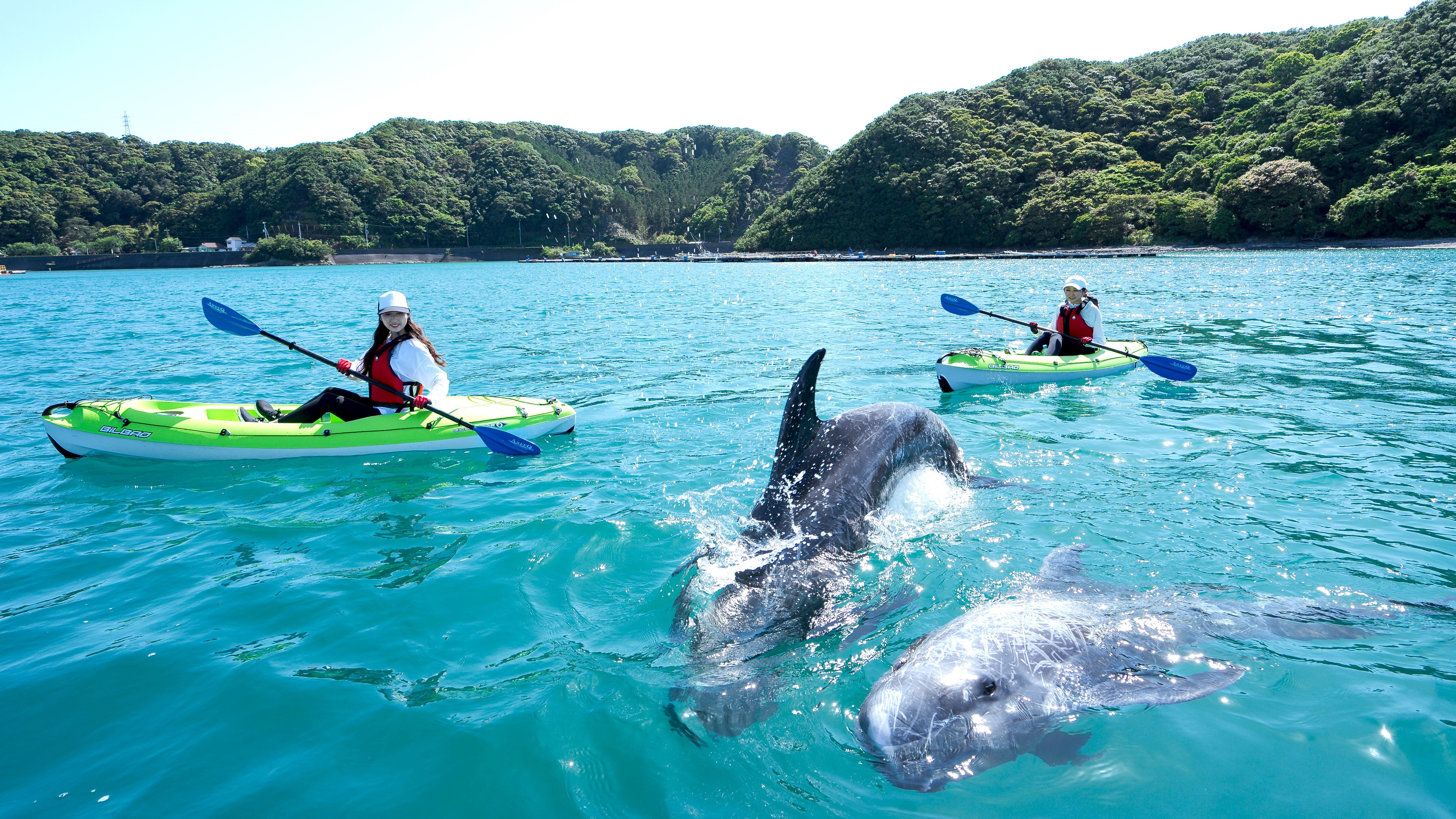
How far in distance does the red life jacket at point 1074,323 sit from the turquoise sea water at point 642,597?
1.11 meters

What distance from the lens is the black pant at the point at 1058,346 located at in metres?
13.9

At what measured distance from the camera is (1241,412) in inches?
412

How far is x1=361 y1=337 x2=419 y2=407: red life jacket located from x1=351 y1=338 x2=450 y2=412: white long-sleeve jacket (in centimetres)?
4

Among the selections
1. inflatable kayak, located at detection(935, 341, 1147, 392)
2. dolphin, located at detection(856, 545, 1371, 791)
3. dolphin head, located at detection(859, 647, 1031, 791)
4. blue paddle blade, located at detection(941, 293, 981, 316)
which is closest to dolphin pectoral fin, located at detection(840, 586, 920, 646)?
dolphin, located at detection(856, 545, 1371, 791)

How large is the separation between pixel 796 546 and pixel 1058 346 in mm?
10911

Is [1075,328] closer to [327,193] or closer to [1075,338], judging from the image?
[1075,338]

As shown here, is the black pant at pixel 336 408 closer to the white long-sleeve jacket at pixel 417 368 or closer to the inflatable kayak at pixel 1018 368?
the white long-sleeve jacket at pixel 417 368

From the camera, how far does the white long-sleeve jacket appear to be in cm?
948

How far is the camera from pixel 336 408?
9625 mm

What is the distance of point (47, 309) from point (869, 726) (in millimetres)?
48805

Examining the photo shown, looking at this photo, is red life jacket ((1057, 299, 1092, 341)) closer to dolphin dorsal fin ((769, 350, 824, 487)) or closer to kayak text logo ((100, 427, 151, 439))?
dolphin dorsal fin ((769, 350, 824, 487))

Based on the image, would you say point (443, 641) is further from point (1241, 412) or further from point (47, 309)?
point (47, 309)

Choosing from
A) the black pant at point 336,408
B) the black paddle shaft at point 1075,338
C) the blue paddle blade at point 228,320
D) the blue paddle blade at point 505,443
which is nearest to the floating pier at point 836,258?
the black paddle shaft at point 1075,338

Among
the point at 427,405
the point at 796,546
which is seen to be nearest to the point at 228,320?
the point at 427,405
